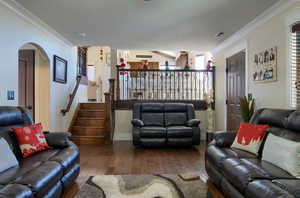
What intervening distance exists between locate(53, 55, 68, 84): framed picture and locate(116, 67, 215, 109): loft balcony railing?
1.53 m

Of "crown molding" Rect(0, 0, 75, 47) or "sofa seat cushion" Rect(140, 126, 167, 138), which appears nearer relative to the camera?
"crown molding" Rect(0, 0, 75, 47)

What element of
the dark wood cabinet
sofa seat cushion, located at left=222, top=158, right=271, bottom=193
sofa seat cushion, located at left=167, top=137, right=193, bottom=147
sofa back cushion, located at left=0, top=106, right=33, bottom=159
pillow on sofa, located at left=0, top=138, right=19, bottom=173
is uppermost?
the dark wood cabinet

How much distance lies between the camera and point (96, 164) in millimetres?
3447

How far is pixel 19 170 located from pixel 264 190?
2.06 m

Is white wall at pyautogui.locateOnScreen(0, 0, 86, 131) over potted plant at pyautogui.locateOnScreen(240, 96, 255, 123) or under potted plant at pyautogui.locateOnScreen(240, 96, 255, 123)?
over

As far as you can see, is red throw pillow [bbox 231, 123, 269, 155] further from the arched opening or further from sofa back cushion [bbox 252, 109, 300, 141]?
the arched opening

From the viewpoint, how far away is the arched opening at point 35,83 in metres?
4.29

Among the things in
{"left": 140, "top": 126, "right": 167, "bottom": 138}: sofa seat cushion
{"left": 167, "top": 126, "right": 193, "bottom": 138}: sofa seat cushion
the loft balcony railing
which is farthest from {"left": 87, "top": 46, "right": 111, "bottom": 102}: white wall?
{"left": 167, "top": 126, "right": 193, "bottom": 138}: sofa seat cushion

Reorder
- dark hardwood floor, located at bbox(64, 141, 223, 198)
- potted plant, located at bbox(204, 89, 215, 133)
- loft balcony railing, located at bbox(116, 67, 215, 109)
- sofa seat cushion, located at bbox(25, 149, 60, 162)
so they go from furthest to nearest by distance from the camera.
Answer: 1. loft balcony railing, located at bbox(116, 67, 215, 109)
2. potted plant, located at bbox(204, 89, 215, 133)
3. dark hardwood floor, located at bbox(64, 141, 223, 198)
4. sofa seat cushion, located at bbox(25, 149, 60, 162)

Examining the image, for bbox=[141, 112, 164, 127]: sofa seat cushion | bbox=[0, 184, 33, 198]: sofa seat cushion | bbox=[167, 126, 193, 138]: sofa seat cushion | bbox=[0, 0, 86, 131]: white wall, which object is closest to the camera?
bbox=[0, 184, 33, 198]: sofa seat cushion

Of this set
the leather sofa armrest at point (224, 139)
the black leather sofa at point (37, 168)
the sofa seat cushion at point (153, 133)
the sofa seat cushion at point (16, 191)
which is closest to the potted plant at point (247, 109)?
the leather sofa armrest at point (224, 139)

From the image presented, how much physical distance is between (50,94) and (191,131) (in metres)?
3.18

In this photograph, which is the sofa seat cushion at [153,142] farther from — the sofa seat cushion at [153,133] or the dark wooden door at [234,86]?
the dark wooden door at [234,86]

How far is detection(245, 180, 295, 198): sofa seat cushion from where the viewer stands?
4.52 ft
